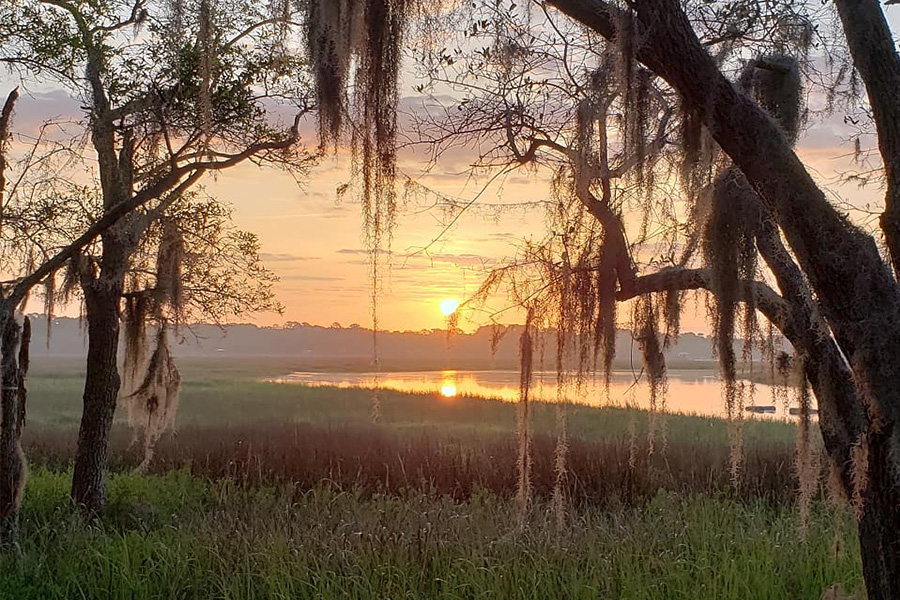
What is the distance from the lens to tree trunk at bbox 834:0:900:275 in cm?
272

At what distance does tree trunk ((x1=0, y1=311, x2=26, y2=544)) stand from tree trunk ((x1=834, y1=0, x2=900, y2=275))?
672 centimetres

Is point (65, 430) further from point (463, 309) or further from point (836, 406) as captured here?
point (836, 406)

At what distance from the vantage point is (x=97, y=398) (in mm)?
8078

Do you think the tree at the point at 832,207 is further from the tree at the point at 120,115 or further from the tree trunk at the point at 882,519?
the tree at the point at 120,115

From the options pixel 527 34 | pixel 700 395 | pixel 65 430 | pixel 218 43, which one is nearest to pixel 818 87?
pixel 527 34

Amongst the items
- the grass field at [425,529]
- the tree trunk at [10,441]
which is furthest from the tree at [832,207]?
the tree trunk at [10,441]

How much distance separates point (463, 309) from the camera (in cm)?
456

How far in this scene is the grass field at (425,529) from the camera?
5.88 meters

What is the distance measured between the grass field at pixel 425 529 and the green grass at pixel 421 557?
0.07 ft

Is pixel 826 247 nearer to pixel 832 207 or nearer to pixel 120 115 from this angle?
pixel 832 207

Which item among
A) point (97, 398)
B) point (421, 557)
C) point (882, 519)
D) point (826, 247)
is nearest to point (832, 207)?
point (826, 247)

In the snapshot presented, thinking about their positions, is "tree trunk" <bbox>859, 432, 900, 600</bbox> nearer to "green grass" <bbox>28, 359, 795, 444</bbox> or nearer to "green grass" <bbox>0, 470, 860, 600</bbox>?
"green grass" <bbox>0, 470, 860, 600</bbox>

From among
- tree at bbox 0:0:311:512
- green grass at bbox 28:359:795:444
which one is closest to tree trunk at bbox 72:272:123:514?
tree at bbox 0:0:311:512

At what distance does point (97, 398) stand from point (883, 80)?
7674 mm
